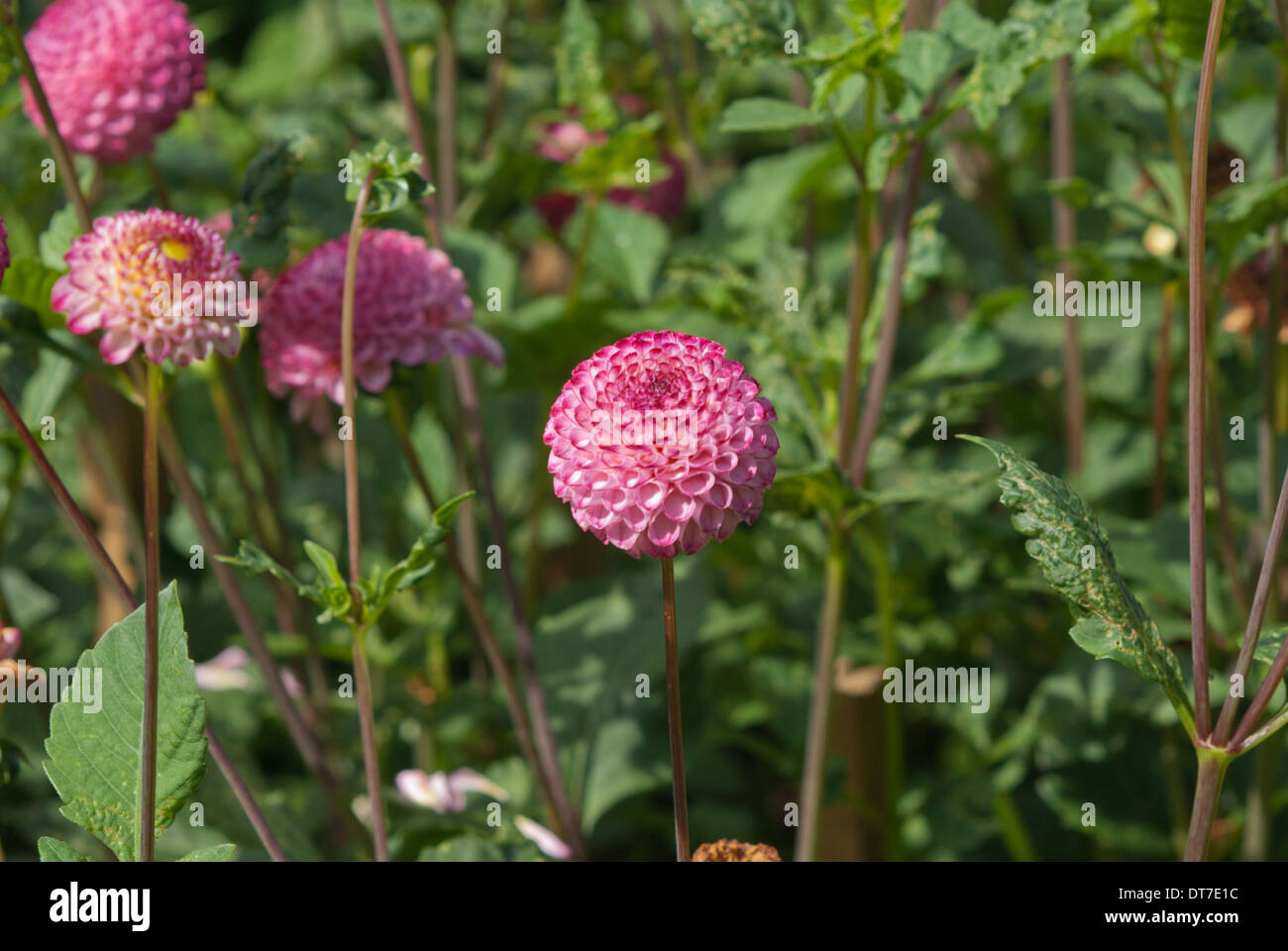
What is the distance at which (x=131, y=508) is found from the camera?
128 centimetres

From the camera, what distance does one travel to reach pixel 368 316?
887 millimetres

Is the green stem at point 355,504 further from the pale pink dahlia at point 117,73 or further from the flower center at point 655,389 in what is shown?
the pale pink dahlia at point 117,73

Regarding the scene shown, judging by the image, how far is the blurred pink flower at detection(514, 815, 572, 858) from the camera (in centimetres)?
103

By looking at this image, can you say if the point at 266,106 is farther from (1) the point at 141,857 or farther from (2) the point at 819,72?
(1) the point at 141,857

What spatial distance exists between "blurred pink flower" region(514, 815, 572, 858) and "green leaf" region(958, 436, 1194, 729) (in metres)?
0.49

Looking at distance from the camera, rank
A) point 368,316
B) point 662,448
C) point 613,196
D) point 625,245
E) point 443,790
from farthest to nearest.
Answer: point 613,196, point 625,245, point 443,790, point 368,316, point 662,448

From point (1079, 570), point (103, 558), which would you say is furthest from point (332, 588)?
point (1079, 570)

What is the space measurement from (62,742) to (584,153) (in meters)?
0.67

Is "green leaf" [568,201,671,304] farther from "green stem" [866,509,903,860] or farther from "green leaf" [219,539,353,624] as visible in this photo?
"green leaf" [219,539,353,624]

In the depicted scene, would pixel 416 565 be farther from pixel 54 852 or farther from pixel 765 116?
pixel 765 116

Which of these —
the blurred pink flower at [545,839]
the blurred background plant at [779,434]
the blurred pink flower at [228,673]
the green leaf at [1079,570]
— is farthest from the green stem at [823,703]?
the blurred pink flower at [228,673]

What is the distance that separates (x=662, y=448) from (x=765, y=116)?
1.32ft

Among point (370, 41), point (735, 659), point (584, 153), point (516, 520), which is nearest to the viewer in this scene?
point (584, 153)
